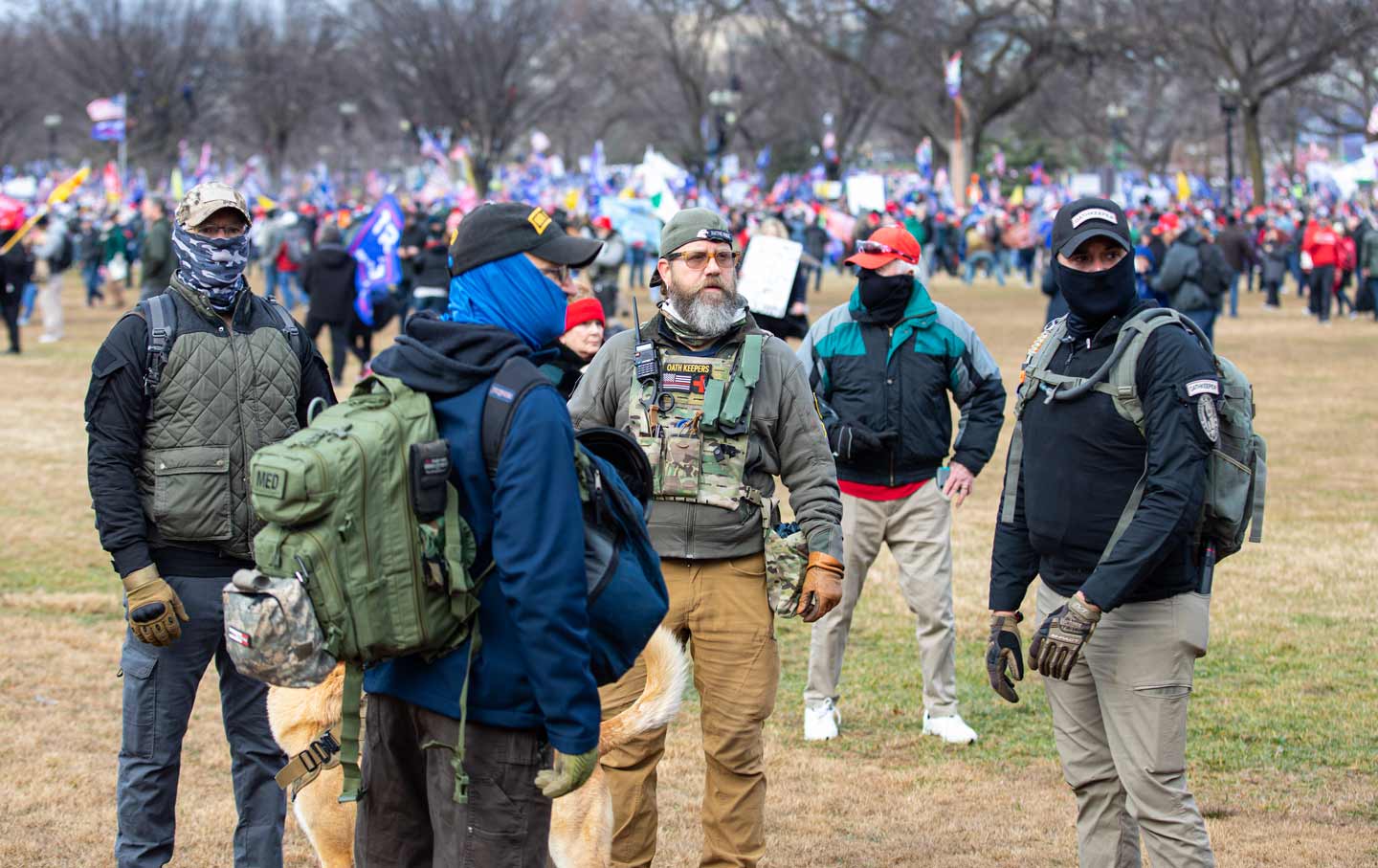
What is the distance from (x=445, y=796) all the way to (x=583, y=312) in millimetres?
4096

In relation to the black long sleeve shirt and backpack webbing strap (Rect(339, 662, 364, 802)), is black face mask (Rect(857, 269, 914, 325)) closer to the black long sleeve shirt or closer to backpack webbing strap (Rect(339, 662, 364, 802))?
the black long sleeve shirt

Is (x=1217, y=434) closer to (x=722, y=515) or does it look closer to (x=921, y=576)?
(x=722, y=515)

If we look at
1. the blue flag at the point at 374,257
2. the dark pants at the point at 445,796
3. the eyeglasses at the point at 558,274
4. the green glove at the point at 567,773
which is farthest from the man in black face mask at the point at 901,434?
the blue flag at the point at 374,257

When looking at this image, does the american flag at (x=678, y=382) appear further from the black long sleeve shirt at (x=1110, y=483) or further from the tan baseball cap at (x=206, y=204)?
the tan baseball cap at (x=206, y=204)

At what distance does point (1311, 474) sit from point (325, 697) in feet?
34.0

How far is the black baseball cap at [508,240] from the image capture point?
327cm

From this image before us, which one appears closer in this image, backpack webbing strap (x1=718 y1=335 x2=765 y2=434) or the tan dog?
the tan dog

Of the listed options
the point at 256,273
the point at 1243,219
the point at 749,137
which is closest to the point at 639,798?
the point at 1243,219

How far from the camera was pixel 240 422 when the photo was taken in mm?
4461

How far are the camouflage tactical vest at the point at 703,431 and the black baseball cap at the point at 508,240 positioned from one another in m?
1.56

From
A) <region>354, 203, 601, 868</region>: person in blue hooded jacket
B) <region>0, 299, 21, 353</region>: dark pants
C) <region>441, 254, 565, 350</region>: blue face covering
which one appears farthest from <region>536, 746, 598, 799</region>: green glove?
<region>0, 299, 21, 353</region>: dark pants

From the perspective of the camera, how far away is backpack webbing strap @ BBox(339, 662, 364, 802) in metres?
3.16

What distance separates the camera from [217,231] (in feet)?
14.8

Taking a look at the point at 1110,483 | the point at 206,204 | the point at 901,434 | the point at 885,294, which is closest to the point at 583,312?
the point at 885,294
